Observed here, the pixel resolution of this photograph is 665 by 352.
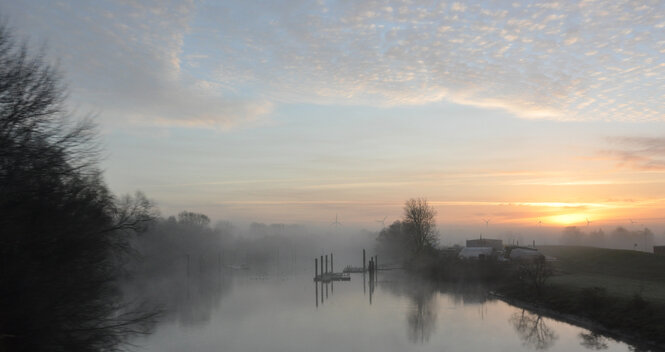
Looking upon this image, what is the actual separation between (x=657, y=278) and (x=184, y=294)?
39.0m

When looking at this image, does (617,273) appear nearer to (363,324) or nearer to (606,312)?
(606,312)

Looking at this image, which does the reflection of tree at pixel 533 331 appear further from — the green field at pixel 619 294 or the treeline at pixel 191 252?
the treeline at pixel 191 252

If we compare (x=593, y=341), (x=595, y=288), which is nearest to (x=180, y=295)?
(x=595, y=288)

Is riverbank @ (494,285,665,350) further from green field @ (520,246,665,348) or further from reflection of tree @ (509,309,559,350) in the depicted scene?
reflection of tree @ (509,309,559,350)

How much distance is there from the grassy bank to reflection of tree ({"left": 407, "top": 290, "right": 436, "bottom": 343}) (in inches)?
240

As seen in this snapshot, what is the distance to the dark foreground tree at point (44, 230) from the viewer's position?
1029cm

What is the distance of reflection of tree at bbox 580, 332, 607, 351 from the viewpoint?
69.9ft

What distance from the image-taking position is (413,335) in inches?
1035

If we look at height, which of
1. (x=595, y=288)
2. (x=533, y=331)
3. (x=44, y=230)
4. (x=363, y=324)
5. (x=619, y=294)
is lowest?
(x=363, y=324)

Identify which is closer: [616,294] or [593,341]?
[593,341]

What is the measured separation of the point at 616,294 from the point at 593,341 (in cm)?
492

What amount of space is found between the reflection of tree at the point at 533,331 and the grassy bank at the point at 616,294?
1.54 metres

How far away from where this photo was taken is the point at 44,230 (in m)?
11.7

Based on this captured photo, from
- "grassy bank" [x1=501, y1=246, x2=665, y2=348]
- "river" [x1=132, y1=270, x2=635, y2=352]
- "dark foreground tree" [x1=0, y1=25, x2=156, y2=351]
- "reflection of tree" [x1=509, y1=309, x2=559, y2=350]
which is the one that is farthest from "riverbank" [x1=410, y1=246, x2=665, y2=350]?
"dark foreground tree" [x1=0, y1=25, x2=156, y2=351]
